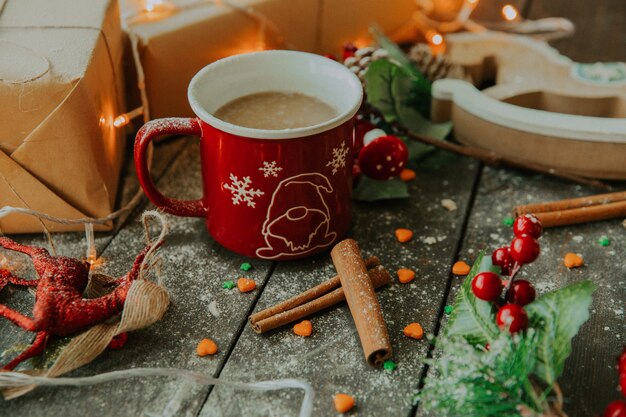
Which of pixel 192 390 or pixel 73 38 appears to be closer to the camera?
pixel 192 390

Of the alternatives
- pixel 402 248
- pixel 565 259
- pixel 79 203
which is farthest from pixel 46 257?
pixel 565 259

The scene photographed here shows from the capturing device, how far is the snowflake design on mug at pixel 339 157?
739 millimetres

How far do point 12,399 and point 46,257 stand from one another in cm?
15

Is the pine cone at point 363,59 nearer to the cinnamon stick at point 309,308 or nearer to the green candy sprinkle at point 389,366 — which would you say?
the cinnamon stick at point 309,308

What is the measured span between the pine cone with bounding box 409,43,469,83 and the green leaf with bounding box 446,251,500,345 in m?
0.44

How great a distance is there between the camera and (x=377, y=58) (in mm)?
934

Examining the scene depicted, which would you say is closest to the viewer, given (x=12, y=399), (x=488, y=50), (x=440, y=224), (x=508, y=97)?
(x=12, y=399)

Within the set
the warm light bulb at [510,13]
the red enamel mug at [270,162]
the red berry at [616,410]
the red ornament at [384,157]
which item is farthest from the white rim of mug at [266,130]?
the warm light bulb at [510,13]

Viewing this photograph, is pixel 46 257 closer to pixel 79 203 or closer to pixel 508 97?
pixel 79 203

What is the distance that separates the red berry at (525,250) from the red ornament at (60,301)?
38cm

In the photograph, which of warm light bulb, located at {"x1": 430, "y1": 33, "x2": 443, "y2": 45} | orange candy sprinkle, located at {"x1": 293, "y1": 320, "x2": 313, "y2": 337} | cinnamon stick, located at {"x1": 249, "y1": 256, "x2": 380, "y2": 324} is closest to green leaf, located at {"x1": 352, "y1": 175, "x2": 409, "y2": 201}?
cinnamon stick, located at {"x1": 249, "y1": 256, "x2": 380, "y2": 324}

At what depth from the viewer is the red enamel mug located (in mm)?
711

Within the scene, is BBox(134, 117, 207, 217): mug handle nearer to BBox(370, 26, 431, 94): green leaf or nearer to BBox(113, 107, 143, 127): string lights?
BBox(113, 107, 143, 127): string lights

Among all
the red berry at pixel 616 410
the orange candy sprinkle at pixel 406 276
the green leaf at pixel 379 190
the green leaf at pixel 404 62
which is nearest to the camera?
Answer: the red berry at pixel 616 410
